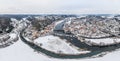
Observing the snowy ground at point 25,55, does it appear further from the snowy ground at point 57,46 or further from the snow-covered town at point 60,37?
the snowy ground at point 57,46

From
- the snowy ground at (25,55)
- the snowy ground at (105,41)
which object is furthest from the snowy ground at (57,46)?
the snowy ground at (105,41)

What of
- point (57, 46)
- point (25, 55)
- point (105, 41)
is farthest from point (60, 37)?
point (25, 55)

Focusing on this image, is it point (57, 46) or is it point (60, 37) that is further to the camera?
point (60, 37)

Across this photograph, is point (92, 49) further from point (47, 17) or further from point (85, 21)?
point (47, 17)

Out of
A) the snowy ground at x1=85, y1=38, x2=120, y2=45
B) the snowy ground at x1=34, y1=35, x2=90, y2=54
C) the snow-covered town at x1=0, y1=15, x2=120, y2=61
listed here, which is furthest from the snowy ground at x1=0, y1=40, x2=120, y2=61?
the snowy ground at x1=85, y1=38, x2=120, y2=45

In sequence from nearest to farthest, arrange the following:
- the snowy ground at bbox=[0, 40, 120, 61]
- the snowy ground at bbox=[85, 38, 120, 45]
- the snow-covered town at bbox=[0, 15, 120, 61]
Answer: the snowy ground at bbox=[0, 40, 120, 61]
the snow-covered town at bbox=[0, 15, 120, 61]
the snowy ground at bbox=[85, 38, 120, 45]

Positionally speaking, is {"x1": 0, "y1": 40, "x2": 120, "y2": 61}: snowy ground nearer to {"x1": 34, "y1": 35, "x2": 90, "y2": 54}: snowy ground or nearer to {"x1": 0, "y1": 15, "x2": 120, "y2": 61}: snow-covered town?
{"x1": 0, "y1": 15, "x2": 120, "y2": 61}: snow-covered town

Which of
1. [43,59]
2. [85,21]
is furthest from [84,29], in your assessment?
[43,59]

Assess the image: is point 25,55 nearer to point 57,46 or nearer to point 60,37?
point 57,46
